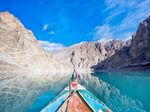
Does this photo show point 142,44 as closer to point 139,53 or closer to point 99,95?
point 139,53

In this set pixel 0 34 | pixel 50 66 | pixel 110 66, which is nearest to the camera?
pixel 0 34

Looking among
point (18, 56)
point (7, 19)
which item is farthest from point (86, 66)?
point (7, 19)

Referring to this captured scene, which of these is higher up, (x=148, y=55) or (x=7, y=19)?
(x=7, y=19)

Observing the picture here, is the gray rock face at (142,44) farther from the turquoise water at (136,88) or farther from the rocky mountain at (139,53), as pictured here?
the turquoise water at (136,88)

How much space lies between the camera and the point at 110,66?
270 ft

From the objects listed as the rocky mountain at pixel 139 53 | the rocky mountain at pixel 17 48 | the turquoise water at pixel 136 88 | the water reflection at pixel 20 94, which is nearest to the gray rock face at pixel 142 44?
the rocky mountain at pixel 139 53

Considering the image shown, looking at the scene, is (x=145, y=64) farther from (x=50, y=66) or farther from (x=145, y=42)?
(x=50, y=66)

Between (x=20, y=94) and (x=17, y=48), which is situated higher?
(x=17, y=48)

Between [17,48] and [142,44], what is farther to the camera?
[142,44]

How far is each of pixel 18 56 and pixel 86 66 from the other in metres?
93.5

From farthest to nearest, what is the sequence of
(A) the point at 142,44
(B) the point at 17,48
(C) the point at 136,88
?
(A) the point at 142,44 < (B) the point at 17,48 < (C) the point at 136,88

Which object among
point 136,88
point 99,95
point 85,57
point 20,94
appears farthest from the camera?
point 85,57

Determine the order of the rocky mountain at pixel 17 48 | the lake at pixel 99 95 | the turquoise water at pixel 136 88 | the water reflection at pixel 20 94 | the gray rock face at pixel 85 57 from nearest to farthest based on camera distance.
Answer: the water reflection at pixel 20 94 < the lake at pixel 99 95 < the turquoise water at pixel 136 88 < the rocky mountain at pixel 17 48 < the gray rock face at pixel 85 57

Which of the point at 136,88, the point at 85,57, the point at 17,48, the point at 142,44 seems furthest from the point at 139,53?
the point at 85,57
